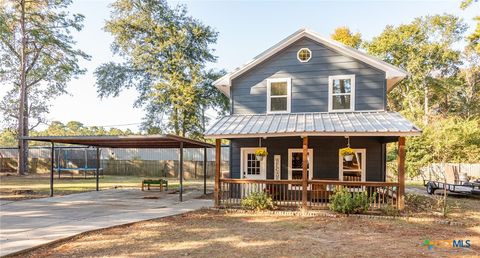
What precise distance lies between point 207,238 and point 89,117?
52.4 m

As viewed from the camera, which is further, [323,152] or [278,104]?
[278,104]

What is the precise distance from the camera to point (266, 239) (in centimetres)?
683

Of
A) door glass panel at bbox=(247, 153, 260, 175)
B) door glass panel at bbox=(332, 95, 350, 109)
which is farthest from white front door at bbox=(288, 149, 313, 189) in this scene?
door glass panel at bbox=(332, 95, 350, 109)

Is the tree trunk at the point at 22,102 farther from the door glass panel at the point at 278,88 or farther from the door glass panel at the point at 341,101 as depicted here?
the door glass panel at the point at 341,101

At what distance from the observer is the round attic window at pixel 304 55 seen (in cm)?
1273

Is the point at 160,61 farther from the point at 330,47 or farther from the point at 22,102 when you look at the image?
the point at 330,47

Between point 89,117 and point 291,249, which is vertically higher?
point 89,117

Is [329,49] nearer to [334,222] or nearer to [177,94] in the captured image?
[334,222]

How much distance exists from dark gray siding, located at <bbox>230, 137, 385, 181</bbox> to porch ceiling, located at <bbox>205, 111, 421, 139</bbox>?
1.07m

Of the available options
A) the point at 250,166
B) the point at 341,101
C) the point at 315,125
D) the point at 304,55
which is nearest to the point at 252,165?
the point at 250,166

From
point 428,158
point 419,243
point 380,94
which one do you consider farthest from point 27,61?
point 428,158

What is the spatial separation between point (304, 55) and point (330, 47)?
1.07 m

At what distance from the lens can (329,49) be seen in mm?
12492

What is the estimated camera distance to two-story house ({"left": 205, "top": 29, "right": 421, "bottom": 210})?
1187 cm
